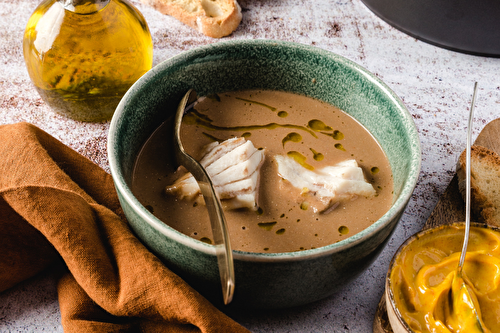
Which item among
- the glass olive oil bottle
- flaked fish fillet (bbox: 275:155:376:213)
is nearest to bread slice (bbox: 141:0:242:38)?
the glass olive oil bottle

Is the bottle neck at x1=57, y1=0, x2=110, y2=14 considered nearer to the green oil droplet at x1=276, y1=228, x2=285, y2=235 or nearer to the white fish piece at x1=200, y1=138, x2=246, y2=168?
the white fish piece at x1=200, y1=138, x2=246, y2=168

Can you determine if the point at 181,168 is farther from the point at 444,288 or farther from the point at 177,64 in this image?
the point at 444,288

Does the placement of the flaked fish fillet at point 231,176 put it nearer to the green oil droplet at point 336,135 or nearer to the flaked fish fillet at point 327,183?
the flaked fish fillet at point 327,183

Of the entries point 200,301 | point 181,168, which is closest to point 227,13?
point 181,168

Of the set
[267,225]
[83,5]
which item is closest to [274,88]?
[267,225]

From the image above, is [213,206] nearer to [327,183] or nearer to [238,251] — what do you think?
[238,251]
